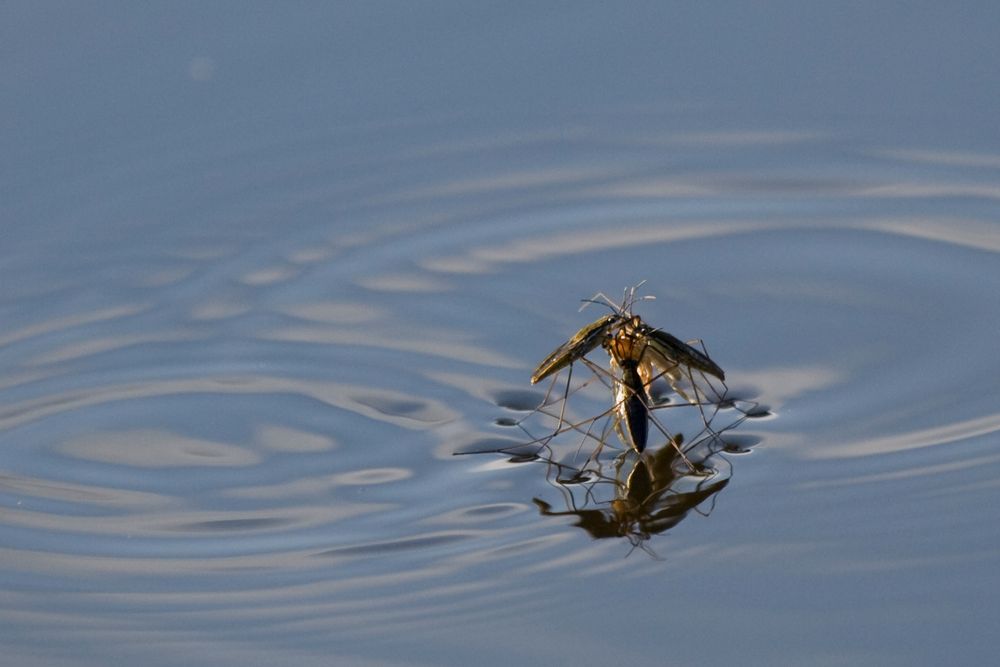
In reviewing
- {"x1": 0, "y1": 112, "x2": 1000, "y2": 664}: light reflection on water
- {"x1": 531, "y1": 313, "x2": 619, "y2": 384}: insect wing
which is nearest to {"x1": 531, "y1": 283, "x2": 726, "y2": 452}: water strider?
{"x1": 531, "y1": 313, "x2": 619, "y2": 384}: insect wing

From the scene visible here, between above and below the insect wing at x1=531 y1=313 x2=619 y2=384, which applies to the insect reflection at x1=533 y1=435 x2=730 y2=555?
below

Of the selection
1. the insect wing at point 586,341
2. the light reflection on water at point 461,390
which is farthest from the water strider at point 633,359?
the light reflection on water at point 461,390

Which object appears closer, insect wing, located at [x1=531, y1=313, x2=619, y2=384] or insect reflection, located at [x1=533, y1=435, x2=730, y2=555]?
insect reflection, located at [x1=533, y1=435, x2=730, y2=555]

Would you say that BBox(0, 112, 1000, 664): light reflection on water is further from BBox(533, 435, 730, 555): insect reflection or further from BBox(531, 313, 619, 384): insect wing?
BBox(531, 313, 619, 384): insect wing

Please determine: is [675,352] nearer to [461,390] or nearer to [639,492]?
[639,492]

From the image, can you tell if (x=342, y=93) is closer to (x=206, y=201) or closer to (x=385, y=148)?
(x=385, y=148)

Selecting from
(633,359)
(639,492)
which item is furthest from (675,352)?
(639,492)

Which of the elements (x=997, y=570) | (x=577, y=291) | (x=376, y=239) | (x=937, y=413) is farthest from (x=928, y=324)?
(x=376, y=239)

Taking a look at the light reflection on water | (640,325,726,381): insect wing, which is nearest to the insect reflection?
the light reflection on water
